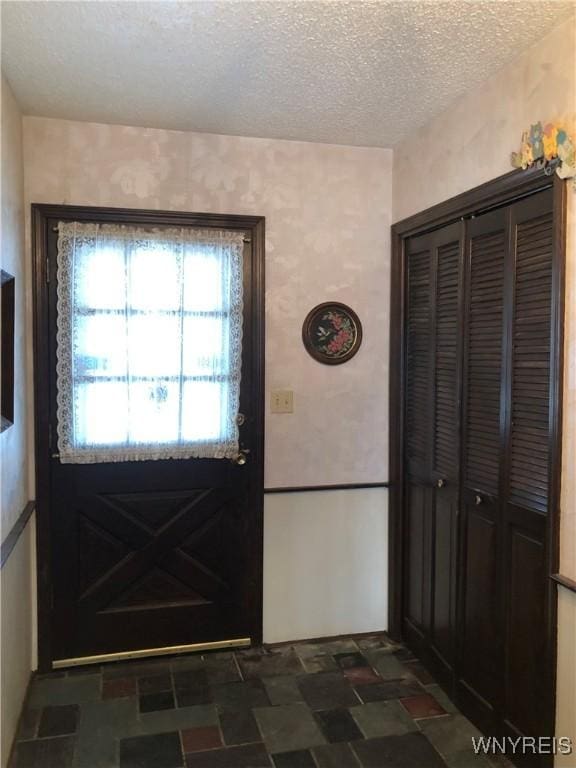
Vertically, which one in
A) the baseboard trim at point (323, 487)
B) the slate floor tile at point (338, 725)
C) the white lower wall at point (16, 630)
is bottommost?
the slate floor tile at point (338, 725)

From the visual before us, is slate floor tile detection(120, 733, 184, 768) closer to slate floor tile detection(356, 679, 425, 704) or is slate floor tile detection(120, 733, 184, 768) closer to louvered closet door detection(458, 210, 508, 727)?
slate floor tile detection(356, 679, 425, 704)

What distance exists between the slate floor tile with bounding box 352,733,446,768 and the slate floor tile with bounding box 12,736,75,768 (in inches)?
41.9

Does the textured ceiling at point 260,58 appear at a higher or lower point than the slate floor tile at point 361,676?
higher

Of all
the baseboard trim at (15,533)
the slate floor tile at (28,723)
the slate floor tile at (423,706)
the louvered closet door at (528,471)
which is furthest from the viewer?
the slate floor tile at (423,706)

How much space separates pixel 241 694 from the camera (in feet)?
8.66

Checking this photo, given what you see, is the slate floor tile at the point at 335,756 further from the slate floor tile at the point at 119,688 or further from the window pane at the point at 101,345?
the window pane at the point at 101,345

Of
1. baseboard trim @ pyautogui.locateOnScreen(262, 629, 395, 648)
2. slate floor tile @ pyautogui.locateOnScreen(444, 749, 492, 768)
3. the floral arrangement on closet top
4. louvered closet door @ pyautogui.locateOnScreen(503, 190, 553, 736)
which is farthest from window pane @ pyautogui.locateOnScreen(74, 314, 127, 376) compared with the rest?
slate floor tile @ pyautogui.locateOnScreen(444, 749, 492, 768)

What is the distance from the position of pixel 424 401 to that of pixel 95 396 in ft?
4.97

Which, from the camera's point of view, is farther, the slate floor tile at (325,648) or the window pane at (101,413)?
the slate floor tile at (325,648)

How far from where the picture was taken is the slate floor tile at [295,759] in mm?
2199

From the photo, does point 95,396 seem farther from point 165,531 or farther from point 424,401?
point 424,401

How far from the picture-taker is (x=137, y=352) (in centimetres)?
280

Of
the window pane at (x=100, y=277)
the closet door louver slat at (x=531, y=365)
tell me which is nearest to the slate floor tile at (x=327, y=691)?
the closet door louver slat at (x=531, y=365)

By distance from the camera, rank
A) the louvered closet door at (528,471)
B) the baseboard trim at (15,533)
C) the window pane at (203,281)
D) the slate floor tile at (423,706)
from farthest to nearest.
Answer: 1. the window pane at (203,281)
2. the slate floor tile at (423,706)
3. the baseboard trim at (15,533)
4. the louvered closet door at (528,471)
